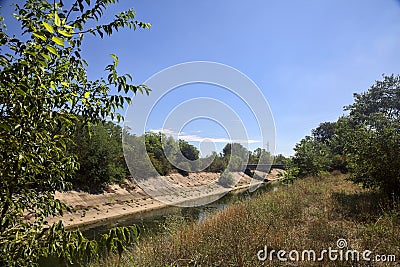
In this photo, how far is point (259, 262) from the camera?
3875 mm

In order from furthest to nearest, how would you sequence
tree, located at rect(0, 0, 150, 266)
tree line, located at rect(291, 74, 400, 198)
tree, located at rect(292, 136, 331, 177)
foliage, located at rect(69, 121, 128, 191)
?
foliage, located at rect(69, 121, 128, 191) < tree, located at rect(292, 136, 331, 177) < tree line, located at rect(291, 74, 400, 198) < tree, located at rect(0, 0, 150, 266)

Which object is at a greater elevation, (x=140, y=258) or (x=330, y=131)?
(x=330, y=131)

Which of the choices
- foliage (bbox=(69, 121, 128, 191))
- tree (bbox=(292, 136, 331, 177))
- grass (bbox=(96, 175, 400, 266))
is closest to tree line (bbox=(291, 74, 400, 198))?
tree (bbox=(292, 136, 331, 177))

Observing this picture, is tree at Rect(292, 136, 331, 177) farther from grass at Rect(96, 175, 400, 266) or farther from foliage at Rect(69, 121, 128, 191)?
foliage at Rect(69, 121, 128, 191)

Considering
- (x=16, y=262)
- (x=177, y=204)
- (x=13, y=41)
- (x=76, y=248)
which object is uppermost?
(x=13, y=41)

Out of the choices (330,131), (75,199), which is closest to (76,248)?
(75,199)

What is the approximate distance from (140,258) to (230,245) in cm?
158

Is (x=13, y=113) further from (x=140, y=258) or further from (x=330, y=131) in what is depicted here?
(x=330, y=131)

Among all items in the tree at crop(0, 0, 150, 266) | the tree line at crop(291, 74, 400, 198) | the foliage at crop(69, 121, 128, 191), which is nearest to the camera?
the tree at crop(0, 0, 150, 266)

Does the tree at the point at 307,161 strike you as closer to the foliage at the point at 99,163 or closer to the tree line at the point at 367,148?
the tree line at the point at 367,148
